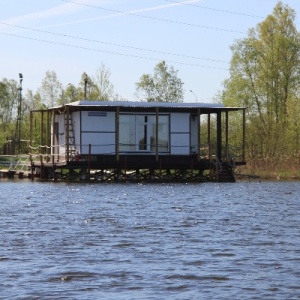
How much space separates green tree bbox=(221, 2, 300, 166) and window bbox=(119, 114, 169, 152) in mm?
33238

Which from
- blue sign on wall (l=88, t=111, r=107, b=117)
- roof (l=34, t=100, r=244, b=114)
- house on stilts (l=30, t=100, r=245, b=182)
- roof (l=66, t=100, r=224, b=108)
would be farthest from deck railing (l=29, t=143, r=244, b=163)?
roof (l=66, t=100, r=224, b=108)

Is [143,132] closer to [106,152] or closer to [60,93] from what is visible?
[106,152]

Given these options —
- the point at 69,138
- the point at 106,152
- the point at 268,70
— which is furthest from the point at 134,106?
the point at 268,70

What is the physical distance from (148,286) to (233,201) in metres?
21.9

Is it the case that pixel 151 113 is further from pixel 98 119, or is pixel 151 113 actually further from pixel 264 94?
pixel 264 94

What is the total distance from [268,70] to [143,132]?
122ft

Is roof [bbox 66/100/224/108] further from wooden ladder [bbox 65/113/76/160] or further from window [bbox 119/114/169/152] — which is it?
wooden ladder [bbox 65/113/76/160]

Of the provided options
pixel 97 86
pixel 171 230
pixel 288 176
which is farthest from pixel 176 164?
pixel 97 86

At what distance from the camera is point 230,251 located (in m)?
21.4

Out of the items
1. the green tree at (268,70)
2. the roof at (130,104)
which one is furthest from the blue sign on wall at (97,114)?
the green tree at (268,70)

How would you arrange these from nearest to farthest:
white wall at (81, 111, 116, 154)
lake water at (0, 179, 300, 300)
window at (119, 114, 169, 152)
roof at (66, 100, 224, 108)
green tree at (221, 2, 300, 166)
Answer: lake water at (0, 179, 300, 300) < white wall at (81, 111, 116, 154) < roof at (66, 100, 224, 108) < window at (119, 114, 169, 152) < green tree at (221, 2, 300, 166)

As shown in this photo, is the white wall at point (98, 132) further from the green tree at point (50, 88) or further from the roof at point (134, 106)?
the green tree at point (50, 88)

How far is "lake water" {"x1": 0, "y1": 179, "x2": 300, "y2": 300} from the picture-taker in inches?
667

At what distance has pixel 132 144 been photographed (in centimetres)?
5512
